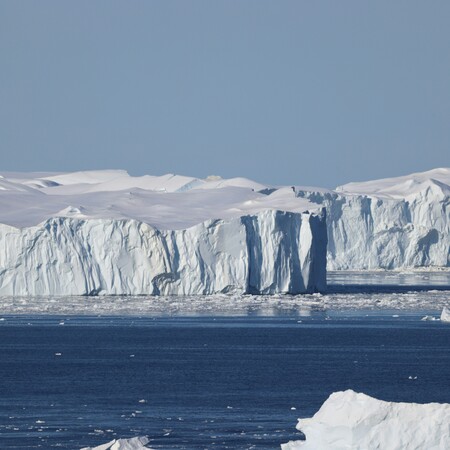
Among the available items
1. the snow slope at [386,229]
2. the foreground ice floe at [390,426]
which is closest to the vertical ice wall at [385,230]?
the snow slope at [386,229]

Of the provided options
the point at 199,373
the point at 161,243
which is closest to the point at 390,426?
the point at 199,373

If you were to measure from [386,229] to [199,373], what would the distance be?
168ft

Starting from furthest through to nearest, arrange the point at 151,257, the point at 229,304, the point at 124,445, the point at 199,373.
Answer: the point at 151,257 → the point at 229,304 → the point at 199,373 → the point at 124,445

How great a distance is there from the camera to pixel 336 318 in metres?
42.6

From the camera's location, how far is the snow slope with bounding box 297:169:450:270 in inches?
3130

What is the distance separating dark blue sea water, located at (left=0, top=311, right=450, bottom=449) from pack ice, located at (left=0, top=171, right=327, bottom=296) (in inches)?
181

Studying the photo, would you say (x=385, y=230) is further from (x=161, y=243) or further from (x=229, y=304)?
(x=229, y=304)

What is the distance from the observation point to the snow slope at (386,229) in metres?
79.5

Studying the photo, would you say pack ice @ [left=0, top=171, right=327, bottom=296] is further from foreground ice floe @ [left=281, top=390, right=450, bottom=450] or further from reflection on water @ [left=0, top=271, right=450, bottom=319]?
foreground ice floe @ [left=281, top=390, right=450, bottom=450]

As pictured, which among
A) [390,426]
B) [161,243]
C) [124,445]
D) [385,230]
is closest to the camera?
[390,426]

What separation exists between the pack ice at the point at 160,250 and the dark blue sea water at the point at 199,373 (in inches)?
181

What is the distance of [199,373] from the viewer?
28.4 m

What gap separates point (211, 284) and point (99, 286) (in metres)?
3.78

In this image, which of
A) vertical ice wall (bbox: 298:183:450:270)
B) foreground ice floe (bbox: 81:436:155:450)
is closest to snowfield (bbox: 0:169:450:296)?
vertical ice wall (bbox: 298:183:450:270)
